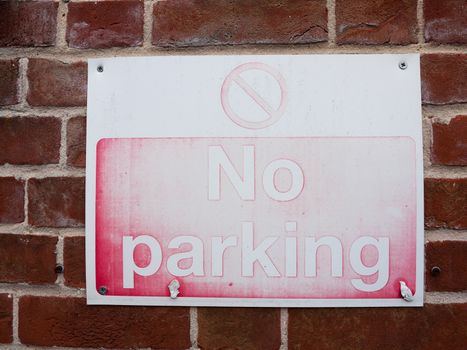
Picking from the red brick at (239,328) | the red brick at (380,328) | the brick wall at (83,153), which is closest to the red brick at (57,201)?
the brick wall at (83,153)

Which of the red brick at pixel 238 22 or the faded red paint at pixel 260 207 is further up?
the red brick at pixel 238 22

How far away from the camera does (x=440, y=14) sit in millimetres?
556

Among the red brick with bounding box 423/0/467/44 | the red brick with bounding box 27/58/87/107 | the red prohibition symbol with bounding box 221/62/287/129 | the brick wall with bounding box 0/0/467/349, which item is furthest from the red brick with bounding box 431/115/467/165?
the red brick with bounding box 27/58/87/107

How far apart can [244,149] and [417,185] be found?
246 mm

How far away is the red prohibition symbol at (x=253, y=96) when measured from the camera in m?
→ 0.56

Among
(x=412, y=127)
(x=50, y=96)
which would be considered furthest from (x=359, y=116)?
(x=50, y=96)

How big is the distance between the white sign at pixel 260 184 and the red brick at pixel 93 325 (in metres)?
0.03

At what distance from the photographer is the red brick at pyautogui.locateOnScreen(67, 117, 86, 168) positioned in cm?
58

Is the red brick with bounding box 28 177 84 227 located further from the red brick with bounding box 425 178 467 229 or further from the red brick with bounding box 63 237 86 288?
the red brick with bounding box 425 178 467 229

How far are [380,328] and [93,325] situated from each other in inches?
16.3

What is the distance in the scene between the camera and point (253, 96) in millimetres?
566

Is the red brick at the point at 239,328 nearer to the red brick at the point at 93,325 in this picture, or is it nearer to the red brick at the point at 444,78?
the red brick at the point at 93,325

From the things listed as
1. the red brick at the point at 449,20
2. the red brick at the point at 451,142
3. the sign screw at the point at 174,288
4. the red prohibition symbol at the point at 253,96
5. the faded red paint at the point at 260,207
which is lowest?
the sign screw at the point at 174,288

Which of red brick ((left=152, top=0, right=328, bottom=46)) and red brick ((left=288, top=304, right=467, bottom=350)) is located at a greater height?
red brick ((left=152, top=0, right=328, bottom=46))
